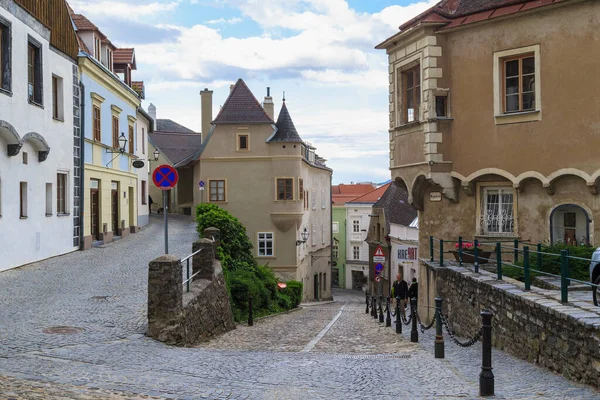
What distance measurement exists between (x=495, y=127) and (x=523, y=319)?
26.9 ft

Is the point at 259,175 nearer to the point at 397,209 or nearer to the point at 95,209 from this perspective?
the point at 397,209

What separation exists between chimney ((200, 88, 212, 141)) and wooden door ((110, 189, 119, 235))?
19.0 meters

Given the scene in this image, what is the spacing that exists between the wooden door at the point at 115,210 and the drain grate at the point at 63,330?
720 inches

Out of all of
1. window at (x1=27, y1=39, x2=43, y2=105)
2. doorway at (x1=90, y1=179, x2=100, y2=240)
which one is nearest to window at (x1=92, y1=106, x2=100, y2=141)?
doorway at (x1=90, y1=179, x2=100, y2=240)

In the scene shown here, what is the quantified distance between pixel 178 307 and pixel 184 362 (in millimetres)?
2359

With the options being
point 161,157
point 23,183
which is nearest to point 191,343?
point 23,183

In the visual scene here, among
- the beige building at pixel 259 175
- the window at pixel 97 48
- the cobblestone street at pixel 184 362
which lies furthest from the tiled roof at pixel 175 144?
the cobblestone street at pixel 184 362

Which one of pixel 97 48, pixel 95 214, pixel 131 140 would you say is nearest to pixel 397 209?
pixel 131 140

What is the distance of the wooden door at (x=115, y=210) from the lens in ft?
97.3

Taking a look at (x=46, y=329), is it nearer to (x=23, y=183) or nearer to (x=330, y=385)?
(x=330, y=385)

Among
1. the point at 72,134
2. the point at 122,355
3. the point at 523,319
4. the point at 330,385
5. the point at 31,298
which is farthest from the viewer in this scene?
the point at 72,134

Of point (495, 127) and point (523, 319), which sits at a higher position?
point (495, 127)

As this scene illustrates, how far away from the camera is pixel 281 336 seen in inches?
707

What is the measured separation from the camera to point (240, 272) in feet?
80.5
